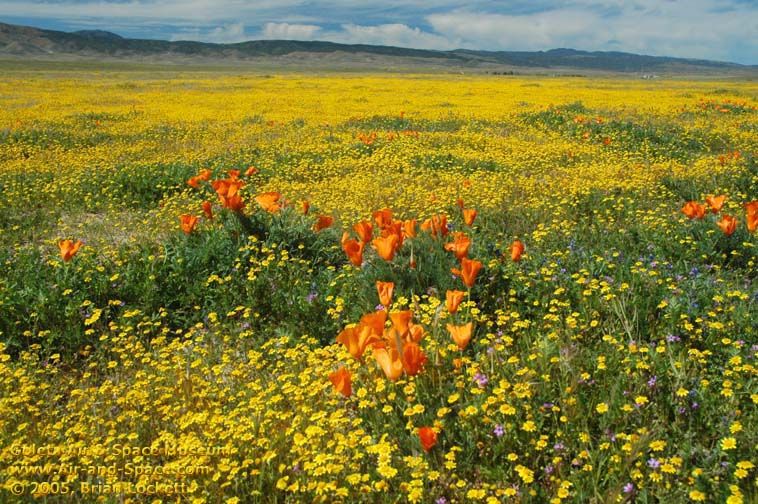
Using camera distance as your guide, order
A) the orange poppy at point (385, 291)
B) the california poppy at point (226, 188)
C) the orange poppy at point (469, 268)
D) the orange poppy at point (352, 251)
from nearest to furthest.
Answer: the orange poppy at point (385, 291) < the orange poppy at point (469, 268) < the orange poppy at point (352, 251) < the california poppy at point (226, 188)

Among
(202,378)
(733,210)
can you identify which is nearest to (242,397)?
(202,378)

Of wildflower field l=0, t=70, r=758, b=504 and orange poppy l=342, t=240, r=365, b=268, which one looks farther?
orange poppy l=342, t=240, r=365, b=268

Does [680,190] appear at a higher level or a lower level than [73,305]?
higher

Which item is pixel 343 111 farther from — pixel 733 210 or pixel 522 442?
pixel 522 442

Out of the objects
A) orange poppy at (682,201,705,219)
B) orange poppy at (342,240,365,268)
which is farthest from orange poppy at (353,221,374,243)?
orange poppy at (682,201,705,219)

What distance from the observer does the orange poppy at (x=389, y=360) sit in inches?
96.3

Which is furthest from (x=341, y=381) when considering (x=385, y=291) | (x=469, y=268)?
(x=469, y=268)

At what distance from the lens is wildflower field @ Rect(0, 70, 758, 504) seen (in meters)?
2.38

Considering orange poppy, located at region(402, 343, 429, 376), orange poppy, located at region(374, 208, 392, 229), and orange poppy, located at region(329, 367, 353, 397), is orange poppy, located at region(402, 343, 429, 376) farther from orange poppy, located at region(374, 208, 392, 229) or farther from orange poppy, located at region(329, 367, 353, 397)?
orange poppy, located at region(374, 208, 392, 229)

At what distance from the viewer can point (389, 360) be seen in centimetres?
248

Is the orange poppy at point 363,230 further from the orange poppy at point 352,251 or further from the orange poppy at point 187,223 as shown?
the orange poppy at point 187,223

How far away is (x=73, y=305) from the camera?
4199 mm

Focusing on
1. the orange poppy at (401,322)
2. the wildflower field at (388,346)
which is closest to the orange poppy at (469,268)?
the wildflower field at (388,346)

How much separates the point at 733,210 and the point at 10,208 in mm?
10094
